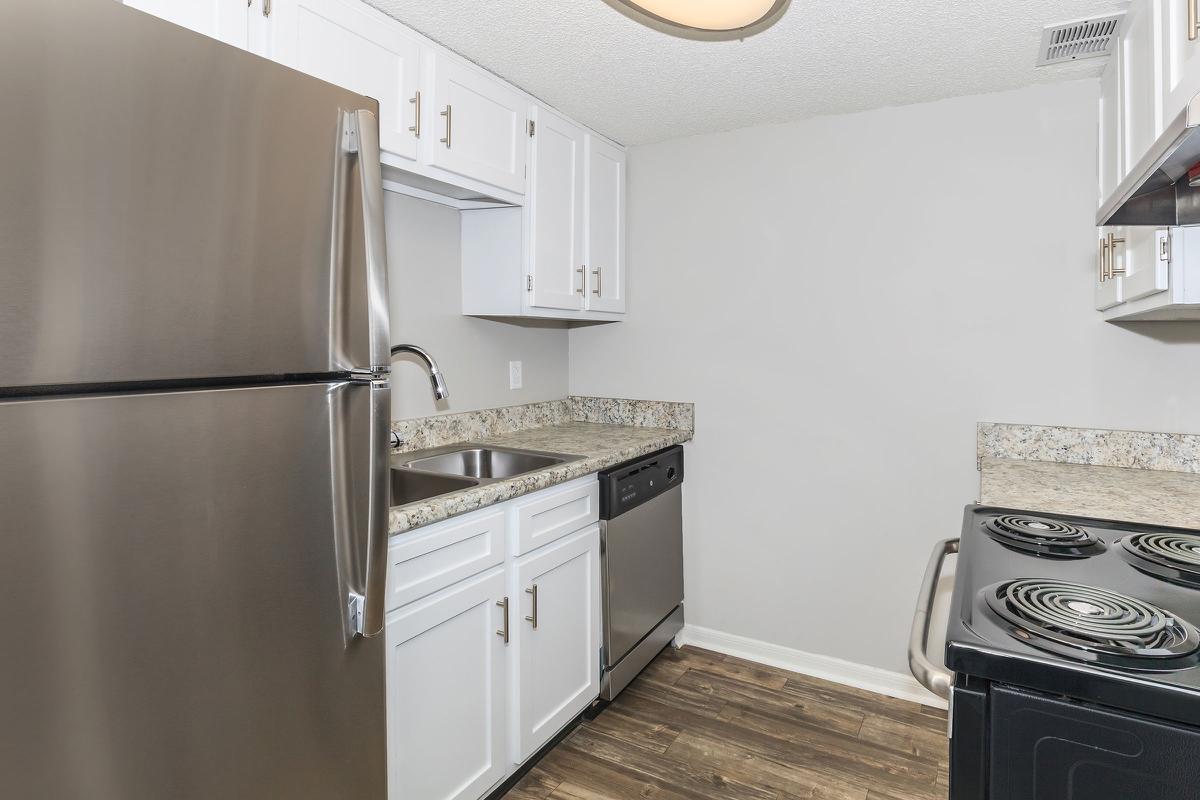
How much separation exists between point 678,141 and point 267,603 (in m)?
2.51

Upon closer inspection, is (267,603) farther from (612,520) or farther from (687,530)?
(687,530)

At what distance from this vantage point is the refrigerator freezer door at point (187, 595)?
806 mm

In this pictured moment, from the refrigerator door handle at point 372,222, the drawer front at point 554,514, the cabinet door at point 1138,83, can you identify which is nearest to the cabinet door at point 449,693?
Result: the drawer front at point 554,514

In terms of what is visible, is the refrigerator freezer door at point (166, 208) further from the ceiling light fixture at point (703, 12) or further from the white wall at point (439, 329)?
the white wall at point (439, 329)

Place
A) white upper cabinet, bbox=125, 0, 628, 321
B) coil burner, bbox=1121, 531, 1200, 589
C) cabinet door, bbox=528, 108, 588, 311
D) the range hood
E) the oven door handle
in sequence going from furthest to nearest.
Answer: cabinet door, bbox=528, 108, 588, 311, white upper cabinet, bbox=125, 0, 628, 321, coil burner, bbox=1121, 531, 1200, 589, the range hood, the oven door handle

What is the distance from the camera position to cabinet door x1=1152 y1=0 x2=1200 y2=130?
1.05 metres

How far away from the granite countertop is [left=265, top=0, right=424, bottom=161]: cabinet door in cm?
90

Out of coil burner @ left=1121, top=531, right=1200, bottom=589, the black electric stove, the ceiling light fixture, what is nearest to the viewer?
the black electric stove

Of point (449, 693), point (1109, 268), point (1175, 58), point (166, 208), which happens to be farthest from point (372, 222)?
point (1109, 268)

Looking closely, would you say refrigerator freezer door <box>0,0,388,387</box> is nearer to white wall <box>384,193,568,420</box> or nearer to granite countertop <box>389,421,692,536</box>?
granite countertop <box>389,421,692,536</box>

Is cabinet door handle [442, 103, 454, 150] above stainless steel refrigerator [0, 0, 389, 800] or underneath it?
above

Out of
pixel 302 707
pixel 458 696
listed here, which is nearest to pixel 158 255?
pixel 302 707

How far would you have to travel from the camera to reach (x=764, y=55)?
81.7 inches

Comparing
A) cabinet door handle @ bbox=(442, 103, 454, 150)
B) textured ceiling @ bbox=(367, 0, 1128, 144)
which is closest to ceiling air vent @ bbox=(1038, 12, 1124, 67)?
textured ceiling @ bbox=(367, 0, 1128, 144)
